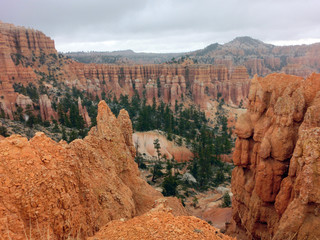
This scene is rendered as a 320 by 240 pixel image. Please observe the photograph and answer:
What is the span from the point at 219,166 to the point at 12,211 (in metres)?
39.8

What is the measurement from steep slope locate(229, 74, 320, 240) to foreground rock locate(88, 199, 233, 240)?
15.2ft

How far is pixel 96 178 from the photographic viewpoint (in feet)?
40.7

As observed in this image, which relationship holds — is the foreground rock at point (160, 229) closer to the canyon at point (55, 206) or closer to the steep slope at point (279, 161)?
the canyon at point (55, 206)

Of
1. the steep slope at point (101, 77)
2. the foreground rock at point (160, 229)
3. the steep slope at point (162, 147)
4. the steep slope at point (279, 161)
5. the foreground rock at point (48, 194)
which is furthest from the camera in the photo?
the steep slope at point (101, 77)

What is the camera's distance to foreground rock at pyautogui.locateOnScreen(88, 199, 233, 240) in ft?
25.2

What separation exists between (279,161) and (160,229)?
9.19 metres

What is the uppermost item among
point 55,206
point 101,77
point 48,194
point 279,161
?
point 48,194

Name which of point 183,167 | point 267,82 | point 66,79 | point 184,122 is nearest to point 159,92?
point 184,122

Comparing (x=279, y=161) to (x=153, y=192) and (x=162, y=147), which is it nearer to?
(x=153, y=192)

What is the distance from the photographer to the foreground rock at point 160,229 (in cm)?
767

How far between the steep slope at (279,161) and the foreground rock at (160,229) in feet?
15.2

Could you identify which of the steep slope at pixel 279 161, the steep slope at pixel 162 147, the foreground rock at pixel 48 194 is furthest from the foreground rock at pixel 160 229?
the steep slope at pixel 162 147

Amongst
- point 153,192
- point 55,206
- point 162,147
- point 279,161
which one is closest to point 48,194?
point 55,206

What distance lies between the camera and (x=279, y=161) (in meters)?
13.4
